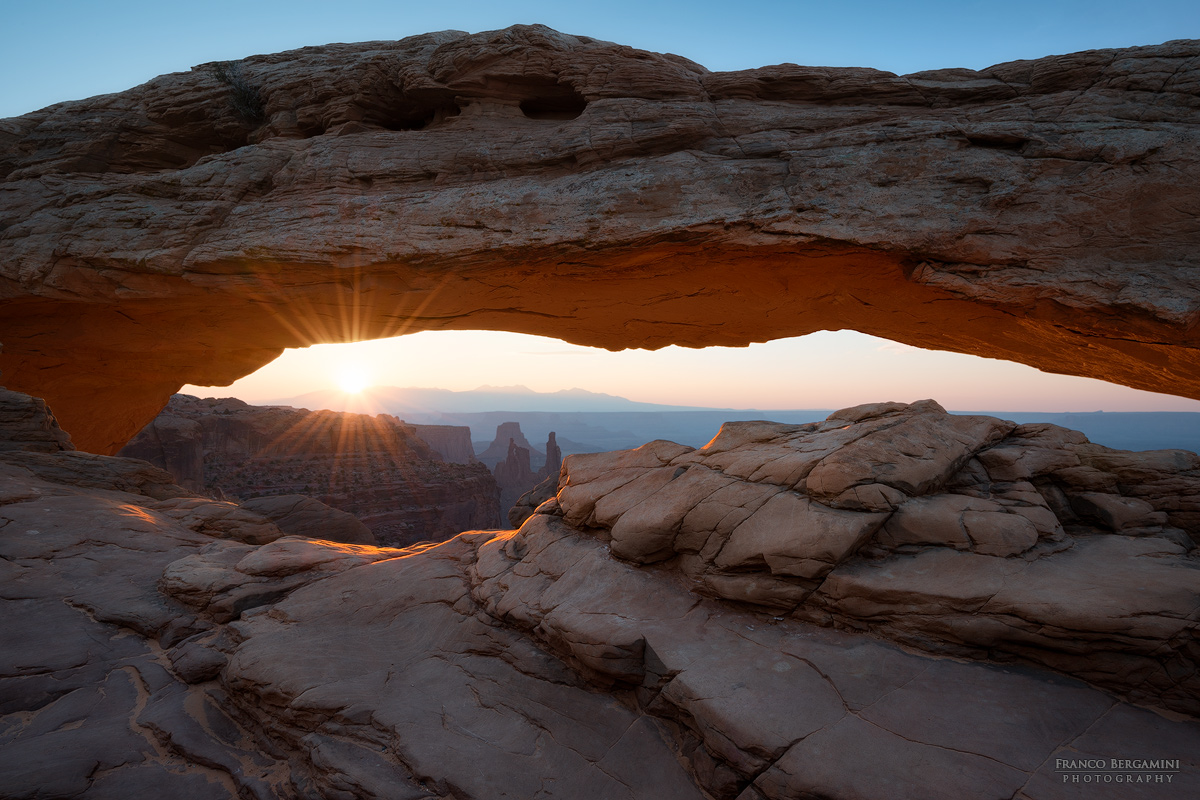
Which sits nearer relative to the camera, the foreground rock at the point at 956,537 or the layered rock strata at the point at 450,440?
the foreground rock at the point at 956,537

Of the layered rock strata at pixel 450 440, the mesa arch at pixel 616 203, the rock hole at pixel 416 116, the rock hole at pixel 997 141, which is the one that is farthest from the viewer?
the layered rock strata at pixel 450 440

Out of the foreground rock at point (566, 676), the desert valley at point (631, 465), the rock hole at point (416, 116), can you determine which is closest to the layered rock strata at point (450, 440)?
→ the desert valley at point (631, 465)

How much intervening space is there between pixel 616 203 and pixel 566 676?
8001 millimetres

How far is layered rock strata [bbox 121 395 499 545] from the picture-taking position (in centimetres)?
3312

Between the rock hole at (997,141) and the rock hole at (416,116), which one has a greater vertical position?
the rock hole at (416,116)

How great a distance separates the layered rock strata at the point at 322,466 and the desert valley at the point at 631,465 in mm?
20494

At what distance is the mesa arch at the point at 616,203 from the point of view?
27.5ft

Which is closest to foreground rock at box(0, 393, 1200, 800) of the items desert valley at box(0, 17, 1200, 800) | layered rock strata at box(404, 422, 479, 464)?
desert valley at box(0, 17, 1200, 800)

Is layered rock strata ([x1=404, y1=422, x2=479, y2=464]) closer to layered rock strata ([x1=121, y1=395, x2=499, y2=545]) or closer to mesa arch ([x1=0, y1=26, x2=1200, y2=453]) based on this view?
layered rock strata ([x1=121, y1=395, x2=499, y2=545])

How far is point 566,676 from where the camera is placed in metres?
5.83

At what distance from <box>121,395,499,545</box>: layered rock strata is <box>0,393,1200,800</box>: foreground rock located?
2978 centimetres

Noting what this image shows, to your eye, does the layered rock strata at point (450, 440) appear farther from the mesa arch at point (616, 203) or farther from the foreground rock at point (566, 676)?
the foreground rock at point (566, 676)

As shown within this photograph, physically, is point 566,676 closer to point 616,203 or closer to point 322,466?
point 616,203

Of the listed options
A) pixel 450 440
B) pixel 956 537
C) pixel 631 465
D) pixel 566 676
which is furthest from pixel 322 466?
pixel 450 440
